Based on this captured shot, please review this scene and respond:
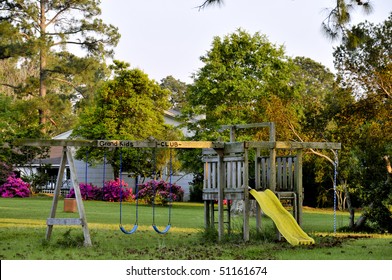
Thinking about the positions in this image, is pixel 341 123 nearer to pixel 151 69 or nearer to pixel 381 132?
pixel 381 132

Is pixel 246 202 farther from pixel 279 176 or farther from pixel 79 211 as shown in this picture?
pixel 79 211

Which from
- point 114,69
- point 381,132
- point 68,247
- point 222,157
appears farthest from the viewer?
point 114,69

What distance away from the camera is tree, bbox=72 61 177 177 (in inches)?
1628

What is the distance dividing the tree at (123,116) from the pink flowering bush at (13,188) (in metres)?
3.73

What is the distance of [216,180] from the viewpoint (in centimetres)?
1565

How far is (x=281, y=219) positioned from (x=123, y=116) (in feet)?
93.5

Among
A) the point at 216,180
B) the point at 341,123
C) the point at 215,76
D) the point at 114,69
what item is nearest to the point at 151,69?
the point at 114,69

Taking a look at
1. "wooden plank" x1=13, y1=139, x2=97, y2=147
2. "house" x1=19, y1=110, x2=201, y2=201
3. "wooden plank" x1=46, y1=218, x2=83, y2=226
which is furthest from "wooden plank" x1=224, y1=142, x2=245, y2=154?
"house" x1=19, y1=110, x2=201, y2=201

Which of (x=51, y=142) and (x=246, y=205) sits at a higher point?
(x=51, y=142)

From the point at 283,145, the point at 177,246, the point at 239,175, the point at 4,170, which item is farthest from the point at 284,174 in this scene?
the point at 4,170

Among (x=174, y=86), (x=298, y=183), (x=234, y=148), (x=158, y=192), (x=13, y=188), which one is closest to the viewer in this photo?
(x=234, y=148)

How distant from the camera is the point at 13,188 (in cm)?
4094

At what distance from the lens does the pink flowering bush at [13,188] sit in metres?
40.8

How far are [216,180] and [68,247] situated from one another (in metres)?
3.67
